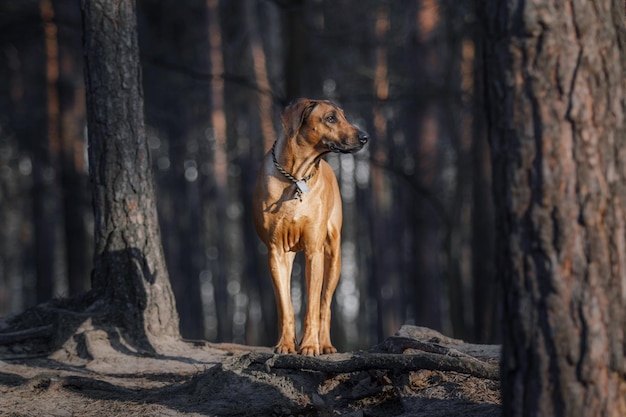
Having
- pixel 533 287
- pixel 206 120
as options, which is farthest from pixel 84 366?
pixel 206 120

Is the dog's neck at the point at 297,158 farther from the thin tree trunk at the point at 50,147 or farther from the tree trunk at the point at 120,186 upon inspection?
the thin tree trunk at the point at 50,147

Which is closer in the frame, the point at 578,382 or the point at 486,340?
the point at 578,382

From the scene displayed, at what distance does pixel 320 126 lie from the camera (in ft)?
23.3

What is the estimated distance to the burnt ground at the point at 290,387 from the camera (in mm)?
5945

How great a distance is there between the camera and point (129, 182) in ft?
28.6

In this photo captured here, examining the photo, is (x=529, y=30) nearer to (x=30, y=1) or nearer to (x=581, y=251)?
(x=581, y=251)

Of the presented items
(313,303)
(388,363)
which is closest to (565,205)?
(388,363)

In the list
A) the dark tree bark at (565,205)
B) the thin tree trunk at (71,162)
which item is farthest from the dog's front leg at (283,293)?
the thin tree trunk at (71,162)

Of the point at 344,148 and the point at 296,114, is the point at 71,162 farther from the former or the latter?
the point at 344,148

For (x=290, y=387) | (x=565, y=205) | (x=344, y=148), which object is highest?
(x=344, y=148)

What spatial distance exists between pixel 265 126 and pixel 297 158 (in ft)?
44.9

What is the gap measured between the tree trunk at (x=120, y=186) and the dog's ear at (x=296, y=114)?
88.2 inches

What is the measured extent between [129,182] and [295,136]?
2.35m

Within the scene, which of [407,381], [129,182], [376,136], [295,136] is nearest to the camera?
[407,381]
